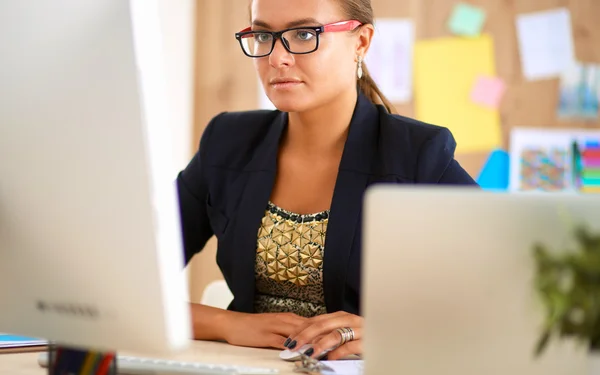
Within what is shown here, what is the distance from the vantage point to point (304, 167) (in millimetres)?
1670

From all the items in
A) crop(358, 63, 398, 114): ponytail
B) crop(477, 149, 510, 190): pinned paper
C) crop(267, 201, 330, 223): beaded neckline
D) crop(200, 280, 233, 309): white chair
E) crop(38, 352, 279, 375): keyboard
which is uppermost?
crop(358, 63, 398, 114): ponytail

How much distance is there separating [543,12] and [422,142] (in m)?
1.37

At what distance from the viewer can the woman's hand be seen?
124 cm

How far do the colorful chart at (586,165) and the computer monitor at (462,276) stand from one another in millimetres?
2149

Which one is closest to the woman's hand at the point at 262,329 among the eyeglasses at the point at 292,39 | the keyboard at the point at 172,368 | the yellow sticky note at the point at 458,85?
the keyboard at the point at 172,368

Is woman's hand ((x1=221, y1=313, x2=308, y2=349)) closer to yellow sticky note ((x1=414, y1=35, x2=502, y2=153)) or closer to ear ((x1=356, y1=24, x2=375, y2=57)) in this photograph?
ear ((x1=356, y1=24, x2=375, y2=57))

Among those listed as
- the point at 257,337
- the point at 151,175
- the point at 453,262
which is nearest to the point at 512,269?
the point at 453,262

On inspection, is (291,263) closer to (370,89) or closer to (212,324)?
(212,324)

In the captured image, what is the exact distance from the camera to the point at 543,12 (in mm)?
2699

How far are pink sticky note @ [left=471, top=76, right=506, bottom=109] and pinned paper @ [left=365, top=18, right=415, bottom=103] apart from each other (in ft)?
0.80

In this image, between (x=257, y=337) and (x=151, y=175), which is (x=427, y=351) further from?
(x=257, y=337)

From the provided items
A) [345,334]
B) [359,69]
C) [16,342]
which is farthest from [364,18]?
[16,342]

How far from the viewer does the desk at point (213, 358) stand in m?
1.04

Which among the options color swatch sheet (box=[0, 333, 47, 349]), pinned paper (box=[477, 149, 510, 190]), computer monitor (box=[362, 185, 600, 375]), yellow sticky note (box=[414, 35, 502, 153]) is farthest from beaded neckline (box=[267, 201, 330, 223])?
yellow sticky note (box=[414, 35, 502, 153])
